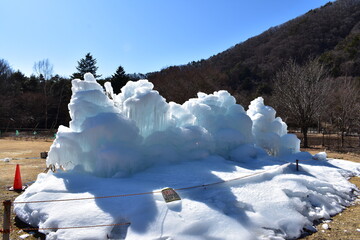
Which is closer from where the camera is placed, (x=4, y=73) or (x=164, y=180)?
(x=164, y=180)

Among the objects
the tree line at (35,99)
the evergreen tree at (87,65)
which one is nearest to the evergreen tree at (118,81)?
the tree line at (35,99)

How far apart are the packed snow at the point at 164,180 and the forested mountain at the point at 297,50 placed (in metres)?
32.9

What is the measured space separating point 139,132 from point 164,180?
2.01 m

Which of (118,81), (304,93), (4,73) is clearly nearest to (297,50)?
(118,81)

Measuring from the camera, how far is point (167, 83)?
29.6 metres

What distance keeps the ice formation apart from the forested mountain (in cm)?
3186

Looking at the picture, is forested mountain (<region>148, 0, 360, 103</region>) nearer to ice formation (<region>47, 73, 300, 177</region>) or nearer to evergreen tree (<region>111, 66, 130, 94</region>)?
evergreen tree (<region>111, 66, 130, 94</region>)

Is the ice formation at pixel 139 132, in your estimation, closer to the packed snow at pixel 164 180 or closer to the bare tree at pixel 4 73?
the packed snow at pixel 164 180

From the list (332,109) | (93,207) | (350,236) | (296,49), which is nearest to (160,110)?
(93,207)

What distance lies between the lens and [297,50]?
61.2 m

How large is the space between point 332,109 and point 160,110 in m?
26.2

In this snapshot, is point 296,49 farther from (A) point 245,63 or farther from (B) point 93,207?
(B) point 93,207

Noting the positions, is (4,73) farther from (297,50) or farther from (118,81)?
(297,50)

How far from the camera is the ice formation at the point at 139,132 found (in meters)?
5.96
